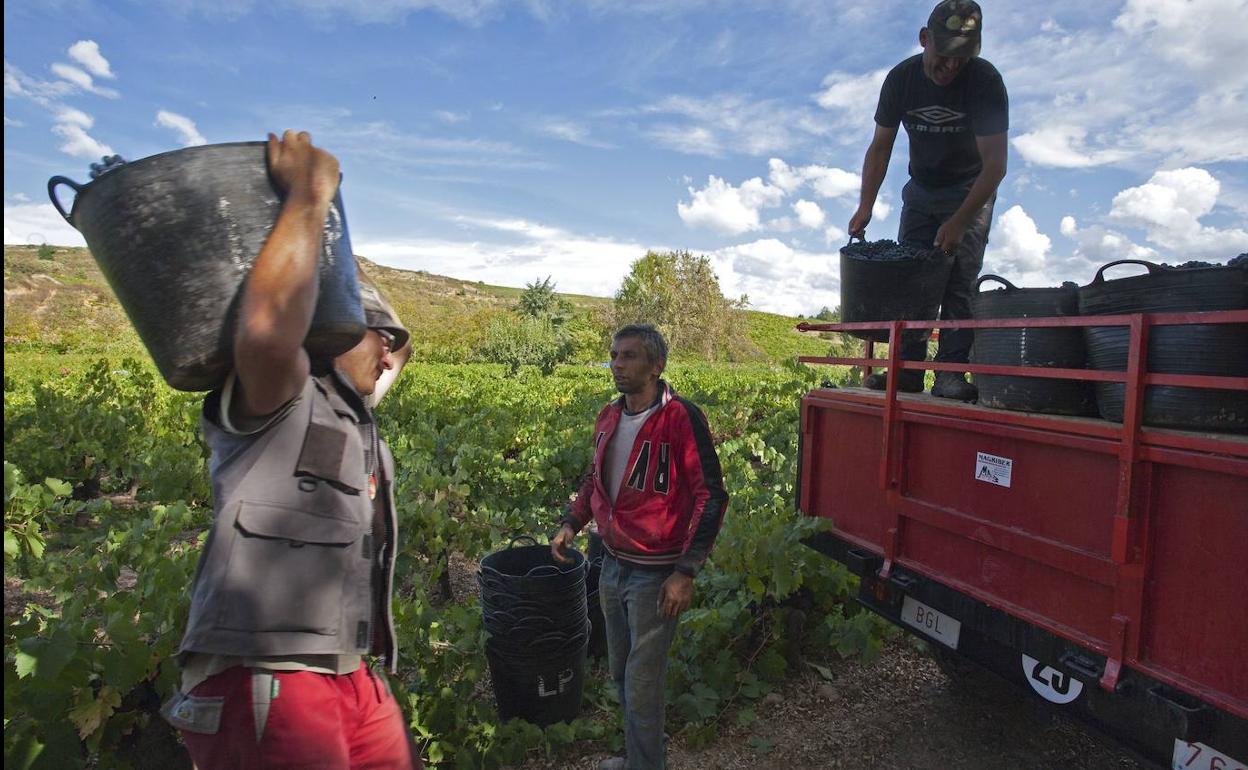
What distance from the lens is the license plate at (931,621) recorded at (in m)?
3.15

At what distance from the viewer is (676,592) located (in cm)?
324

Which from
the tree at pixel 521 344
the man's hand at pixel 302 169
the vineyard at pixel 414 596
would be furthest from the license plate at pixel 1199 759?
the tree at pixel 521 344

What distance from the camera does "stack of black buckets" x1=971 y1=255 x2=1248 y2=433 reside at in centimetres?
236

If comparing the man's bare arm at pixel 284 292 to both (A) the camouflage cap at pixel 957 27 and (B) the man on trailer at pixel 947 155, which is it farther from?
(A) the camouflage cap at pixel 957 27

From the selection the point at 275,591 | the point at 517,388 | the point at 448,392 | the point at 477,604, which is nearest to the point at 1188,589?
the point at 275,591

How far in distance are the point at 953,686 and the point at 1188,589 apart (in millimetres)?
2588

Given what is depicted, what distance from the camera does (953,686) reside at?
14.8 ft

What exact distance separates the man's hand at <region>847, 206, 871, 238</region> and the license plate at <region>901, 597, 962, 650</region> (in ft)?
7.82

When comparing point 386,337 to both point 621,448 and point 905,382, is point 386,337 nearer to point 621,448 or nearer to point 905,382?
point 621,448

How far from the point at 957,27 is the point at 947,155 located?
75cm

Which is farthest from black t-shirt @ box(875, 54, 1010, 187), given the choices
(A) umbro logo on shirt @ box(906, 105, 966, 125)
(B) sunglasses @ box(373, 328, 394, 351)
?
(B) sunglasses @ box(373, 328, 394, 351)

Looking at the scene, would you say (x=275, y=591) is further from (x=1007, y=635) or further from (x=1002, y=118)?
(x=1002, y=118)

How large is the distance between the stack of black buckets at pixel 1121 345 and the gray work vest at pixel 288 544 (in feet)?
8.07

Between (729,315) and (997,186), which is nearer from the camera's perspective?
(997,186)
